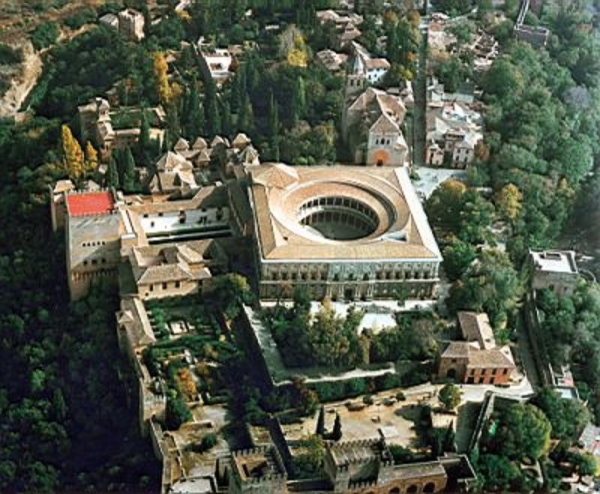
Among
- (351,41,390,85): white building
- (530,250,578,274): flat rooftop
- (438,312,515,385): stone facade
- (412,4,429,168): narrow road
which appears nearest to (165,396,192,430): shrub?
(438,312,515,385): stone facade

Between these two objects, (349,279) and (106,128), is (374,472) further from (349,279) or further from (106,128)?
(106,128)

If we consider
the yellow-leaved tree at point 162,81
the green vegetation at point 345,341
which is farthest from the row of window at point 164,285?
the yellow-leaved tree at point 162,81

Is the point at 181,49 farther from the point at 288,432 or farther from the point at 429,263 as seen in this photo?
the point at 288,432

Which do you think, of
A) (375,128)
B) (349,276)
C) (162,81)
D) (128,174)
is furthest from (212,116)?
(349,276)

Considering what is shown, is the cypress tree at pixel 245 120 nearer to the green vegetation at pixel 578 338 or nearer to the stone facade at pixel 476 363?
the green vegetation at pixel 578 338

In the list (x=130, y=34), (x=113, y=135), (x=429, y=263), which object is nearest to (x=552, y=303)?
(x=429, y=263)

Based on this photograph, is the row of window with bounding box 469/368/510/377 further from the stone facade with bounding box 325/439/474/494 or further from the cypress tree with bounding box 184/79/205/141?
the cypress tree with bounding box 184/79/205/141

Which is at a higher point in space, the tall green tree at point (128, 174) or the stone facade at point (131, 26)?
the tall green tree at point (128, 174)
